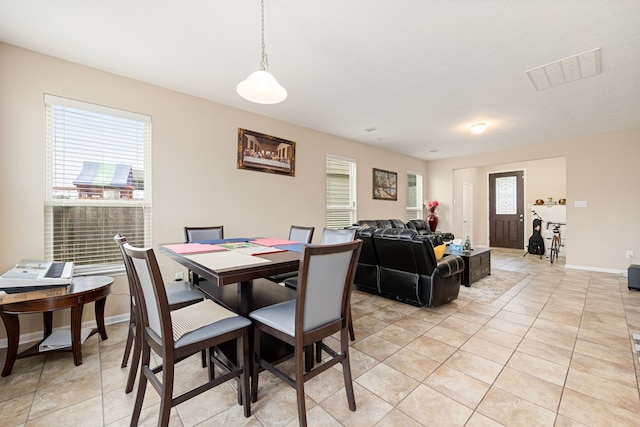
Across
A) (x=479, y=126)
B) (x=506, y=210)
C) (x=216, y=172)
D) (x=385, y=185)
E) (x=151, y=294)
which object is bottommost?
(x=151, y=294)

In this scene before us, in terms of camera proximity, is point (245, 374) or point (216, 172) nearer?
point (245, 374)

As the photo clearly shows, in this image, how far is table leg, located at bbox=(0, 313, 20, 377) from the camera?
1843 millimetres

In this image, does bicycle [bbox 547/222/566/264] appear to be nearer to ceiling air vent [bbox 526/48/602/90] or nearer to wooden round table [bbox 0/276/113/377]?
ceiling air vent [bbox 526/48/602/90]

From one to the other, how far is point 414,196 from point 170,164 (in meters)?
6.10

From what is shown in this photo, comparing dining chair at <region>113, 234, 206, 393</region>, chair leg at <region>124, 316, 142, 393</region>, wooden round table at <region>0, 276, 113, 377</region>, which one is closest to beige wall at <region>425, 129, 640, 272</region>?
dining chair at <region>113, 234, 206, 393</region>

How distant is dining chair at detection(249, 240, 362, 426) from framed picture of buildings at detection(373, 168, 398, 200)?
4575 millimetres

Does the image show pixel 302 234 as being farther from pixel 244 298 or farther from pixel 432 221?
pixel 432 221

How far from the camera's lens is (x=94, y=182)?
8.78ft

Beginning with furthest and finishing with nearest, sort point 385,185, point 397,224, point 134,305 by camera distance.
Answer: point 385,185 < point 397,224 < point 134,305

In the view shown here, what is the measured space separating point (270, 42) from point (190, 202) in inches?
80.3

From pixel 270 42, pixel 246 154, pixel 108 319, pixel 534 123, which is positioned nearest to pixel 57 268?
pixel 108 319

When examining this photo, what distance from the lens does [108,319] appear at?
2.71m

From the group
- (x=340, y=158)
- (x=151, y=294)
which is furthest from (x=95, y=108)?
(x=340, y=158)

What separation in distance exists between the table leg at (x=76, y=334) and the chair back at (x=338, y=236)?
80.2 inches
